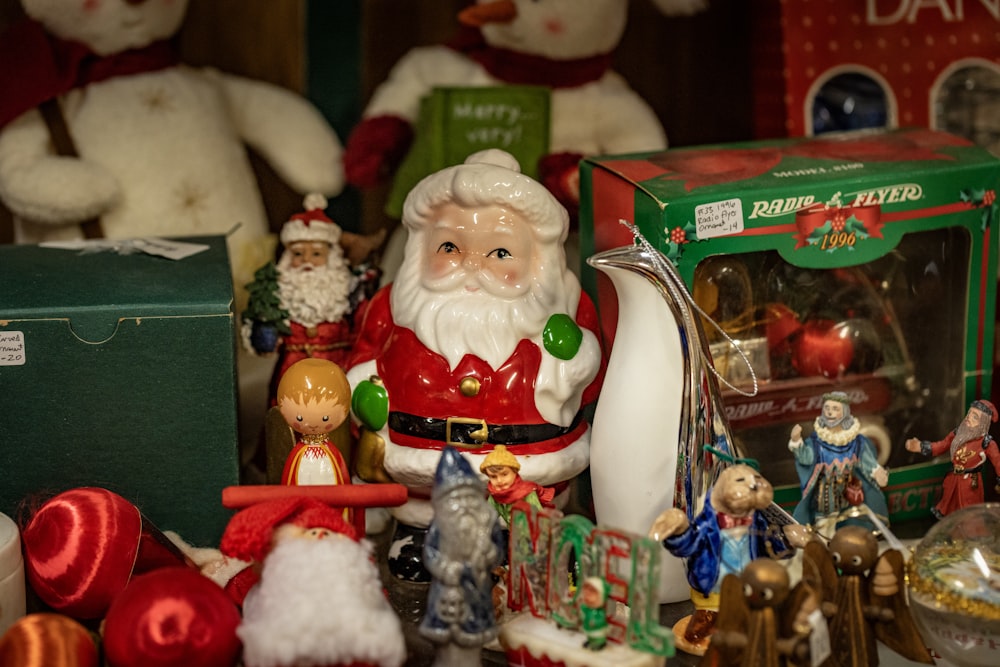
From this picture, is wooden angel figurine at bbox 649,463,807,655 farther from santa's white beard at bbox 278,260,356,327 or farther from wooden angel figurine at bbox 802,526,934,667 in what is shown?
santa's white beard at bbox 278,260,356,327

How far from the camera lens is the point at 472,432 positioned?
153 centimetres

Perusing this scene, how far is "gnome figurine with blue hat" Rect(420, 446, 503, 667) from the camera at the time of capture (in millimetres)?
1238

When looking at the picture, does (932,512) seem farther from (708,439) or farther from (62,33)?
(62,33)

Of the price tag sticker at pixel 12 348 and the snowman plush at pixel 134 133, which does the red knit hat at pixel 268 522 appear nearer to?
the price tag sticker at pixel 12 348

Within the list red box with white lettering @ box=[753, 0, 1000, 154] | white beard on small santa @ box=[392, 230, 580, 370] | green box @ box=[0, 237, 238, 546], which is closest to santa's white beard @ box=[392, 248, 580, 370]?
white beard on small santa @ box=[392, 230, 580, 370]

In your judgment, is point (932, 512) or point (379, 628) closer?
point (379, 628)

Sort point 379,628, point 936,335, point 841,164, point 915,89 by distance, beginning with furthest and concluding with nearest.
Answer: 1. point 915,89
2. point 936,335
3. point 841,164
4. point 379,628

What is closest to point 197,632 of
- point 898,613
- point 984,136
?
point 898,613

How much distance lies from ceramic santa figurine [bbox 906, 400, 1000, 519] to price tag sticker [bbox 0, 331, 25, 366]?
44.4 inches

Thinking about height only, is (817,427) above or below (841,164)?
below

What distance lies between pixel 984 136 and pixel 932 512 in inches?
27.0

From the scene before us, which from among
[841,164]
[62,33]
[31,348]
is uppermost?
[62,33]

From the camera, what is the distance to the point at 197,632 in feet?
4.07

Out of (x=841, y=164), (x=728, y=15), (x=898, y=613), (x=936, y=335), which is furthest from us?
(x=728, y=15)
